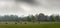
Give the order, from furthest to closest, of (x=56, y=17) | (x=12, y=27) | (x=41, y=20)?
(x=41, y=20)
(x=56, y=17)
(x=12, y=27)

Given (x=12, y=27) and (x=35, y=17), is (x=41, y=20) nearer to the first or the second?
(x=35, y=17)

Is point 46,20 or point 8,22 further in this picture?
point 8,22

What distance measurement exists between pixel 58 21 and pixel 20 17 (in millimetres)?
4750

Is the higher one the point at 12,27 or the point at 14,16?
the point at 14,16

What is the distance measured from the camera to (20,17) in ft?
63.4

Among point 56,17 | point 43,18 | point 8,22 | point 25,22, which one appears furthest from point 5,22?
point 56,17

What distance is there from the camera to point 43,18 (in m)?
19.2

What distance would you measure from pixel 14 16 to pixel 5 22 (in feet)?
8.86

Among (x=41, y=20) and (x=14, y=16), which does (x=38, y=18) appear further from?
(x=14, y=16)

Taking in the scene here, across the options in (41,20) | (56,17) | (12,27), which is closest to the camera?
(12,27)

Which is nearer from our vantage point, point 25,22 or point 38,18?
point 38,18

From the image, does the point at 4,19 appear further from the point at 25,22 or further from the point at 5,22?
the point at 25,22

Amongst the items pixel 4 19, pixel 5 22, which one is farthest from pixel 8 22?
pixel 4 19

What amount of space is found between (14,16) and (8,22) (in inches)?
105
